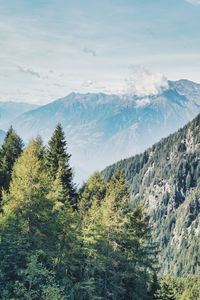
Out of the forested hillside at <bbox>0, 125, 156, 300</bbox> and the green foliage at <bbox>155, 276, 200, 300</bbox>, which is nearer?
the forested hillside at <bbox>0, 125, 156, 300</bbox>

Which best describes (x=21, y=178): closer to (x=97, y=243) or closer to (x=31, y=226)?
(x=31, y=226)

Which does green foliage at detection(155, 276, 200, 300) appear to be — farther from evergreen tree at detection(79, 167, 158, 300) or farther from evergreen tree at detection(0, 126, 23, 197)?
evergreen tree at detection(0, 126, 23, 197)

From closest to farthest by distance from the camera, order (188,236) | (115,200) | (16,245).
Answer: (16,245)
(115,200)
(188,236)

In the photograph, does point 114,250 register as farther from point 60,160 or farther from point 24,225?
point 60,160

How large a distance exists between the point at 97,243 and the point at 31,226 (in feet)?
20.7

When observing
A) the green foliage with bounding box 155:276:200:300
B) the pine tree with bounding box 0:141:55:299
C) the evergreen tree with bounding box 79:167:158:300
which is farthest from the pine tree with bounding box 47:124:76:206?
the green foliage with bounding box 155:276:200:300

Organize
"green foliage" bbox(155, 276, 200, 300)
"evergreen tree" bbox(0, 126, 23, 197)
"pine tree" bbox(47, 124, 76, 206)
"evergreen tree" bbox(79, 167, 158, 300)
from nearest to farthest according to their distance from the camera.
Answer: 1. "evergreen tree" bbox(79, 167, 158, 300)
2. "pine tree" bbox(47, 124, 76, 206)
3. "evergreen tree" bbox(0, 126, 23, 197)
4. "green foliage" bbox(155, 276, 200, 300)

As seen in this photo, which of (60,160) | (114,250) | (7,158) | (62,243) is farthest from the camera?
(7,158)

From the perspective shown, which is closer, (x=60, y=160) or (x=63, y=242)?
(x=63, y=242)

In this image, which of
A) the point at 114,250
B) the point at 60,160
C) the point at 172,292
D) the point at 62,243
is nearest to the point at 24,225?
the point at 62,243

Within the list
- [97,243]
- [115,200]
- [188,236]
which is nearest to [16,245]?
[97,243]

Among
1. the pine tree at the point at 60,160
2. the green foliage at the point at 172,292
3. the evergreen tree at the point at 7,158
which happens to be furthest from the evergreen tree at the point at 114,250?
the evergreen tree at the point at 7,158

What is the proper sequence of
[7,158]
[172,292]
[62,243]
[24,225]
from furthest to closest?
1. [172,292]
2. [7,158]
3. [62,243]
4. [24,225]

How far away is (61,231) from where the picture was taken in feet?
75.9
